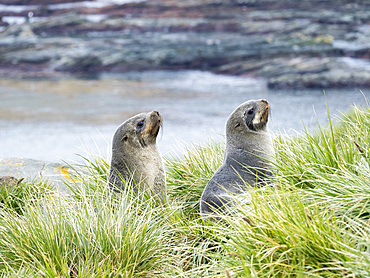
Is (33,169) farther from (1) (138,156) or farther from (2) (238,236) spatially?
(2) (238,236)

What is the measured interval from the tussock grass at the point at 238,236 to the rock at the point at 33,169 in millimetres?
1803

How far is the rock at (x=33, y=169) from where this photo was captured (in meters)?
5.68

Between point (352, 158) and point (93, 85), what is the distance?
75.5 ft

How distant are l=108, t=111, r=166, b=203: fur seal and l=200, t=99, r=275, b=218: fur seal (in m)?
0.62

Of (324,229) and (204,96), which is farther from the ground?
(324,229)

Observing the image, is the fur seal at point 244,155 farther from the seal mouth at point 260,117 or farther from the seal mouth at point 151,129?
the seal mouth at point 151,129

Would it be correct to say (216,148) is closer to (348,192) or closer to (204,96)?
(348,192)

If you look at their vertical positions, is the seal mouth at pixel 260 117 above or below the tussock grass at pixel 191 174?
above

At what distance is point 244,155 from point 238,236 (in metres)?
1.03

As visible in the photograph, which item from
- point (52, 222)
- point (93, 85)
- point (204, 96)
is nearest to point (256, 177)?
point (52, 222)

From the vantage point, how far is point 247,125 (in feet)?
12.3

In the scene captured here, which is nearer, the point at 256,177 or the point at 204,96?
the point at 256,177

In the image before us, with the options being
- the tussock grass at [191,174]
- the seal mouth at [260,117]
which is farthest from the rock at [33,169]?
the seal mouth at [260,117]

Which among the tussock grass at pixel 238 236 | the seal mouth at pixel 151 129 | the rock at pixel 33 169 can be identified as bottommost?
the rock at pixel 33 169
